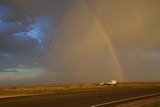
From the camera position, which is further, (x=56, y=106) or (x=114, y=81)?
(x=114, y=81)

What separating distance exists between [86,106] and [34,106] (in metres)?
3.73

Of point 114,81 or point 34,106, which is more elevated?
point 114,81

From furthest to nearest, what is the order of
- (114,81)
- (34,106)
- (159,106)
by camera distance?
1. (114,81)
2. (159,106)
3. (34,106)

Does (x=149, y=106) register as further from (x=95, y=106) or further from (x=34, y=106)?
(x=34, y=106)

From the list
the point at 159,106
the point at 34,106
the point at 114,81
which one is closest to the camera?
the point at 34,106

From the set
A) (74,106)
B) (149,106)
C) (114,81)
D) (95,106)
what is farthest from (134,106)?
(114,81)

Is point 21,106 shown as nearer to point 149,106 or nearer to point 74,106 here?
point 74,106

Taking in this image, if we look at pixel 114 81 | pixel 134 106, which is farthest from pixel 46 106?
pixel 114 81

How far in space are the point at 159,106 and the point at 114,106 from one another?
333 cm

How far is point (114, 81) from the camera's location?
266 ft

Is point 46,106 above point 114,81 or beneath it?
beneath

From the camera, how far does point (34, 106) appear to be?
70.7 ft

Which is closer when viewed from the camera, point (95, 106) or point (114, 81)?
point (95, 106)

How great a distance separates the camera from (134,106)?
78.4ft
